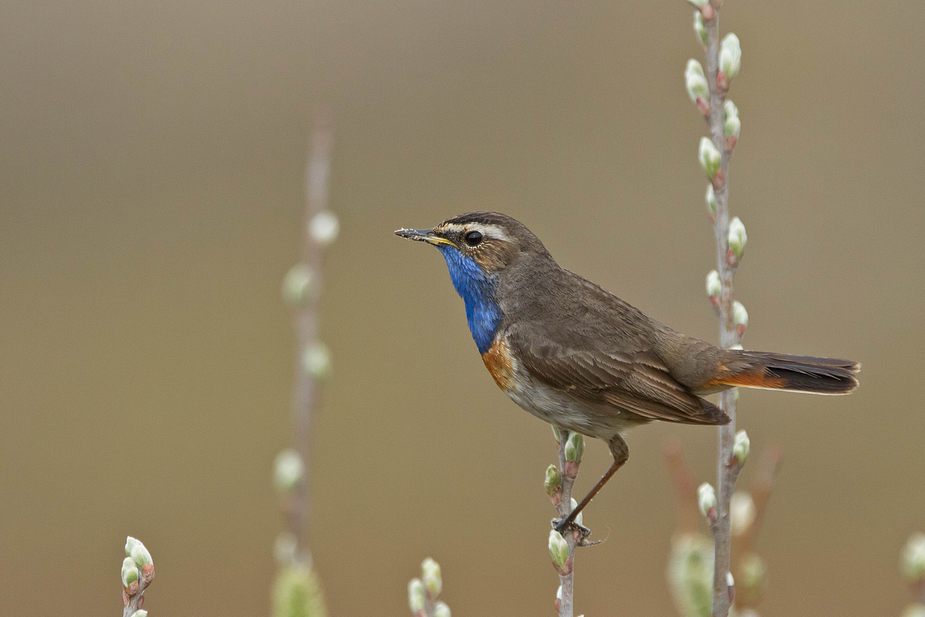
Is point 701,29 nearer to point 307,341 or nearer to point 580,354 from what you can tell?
point 580,354

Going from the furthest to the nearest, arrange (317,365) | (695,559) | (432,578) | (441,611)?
(432,578)
(441,611)
(317,365)
(695,559)

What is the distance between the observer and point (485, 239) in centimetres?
440

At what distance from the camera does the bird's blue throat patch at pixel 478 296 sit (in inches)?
173

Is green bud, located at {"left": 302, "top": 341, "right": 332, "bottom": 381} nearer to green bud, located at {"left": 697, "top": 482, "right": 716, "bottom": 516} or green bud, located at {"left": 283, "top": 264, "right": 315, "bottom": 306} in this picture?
green bud, located at {"left": 283, "top": 264, "right": 315, "bottom": 306}

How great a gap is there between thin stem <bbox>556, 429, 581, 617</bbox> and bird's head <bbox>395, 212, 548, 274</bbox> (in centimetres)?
87

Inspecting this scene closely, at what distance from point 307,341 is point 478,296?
2.43 meters

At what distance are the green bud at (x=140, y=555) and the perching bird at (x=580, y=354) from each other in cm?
204

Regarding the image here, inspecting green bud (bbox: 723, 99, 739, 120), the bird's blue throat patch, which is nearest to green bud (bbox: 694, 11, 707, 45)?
green bud (bbox: 723, 99, 739, 120)

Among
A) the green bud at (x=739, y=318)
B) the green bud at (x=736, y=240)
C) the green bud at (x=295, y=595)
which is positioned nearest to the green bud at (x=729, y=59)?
the green bud at (x=736, y=240)

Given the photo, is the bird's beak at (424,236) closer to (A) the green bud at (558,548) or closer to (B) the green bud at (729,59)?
(B) the green bud at (729,59)

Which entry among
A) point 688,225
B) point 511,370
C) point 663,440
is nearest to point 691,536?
point 511,370

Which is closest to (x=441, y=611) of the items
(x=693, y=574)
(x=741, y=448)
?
(x=693, y=574)

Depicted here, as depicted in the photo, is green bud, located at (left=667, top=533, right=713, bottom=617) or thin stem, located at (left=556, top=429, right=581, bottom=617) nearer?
green bud, located at (left=667, top=533, right=713, bottom=617)

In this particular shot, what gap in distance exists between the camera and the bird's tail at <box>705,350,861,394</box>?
405 centimetres
